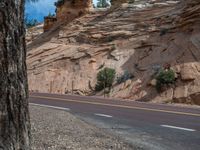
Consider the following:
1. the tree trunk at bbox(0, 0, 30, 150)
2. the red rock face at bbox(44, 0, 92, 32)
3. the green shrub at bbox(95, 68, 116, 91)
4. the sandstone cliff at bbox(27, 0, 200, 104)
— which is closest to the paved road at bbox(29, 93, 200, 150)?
the tree trunk at bbox(0, 0, 30, 150)

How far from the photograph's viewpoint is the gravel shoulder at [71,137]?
322 inches

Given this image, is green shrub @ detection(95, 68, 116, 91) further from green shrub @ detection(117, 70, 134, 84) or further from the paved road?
the paved road

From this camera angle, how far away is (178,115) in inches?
609

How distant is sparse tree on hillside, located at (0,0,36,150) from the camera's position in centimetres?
376

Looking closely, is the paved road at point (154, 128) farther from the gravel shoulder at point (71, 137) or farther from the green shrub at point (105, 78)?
the green shrub at point (105, 78)

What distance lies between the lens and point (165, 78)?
2733cm

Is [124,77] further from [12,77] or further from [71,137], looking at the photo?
[12,77]

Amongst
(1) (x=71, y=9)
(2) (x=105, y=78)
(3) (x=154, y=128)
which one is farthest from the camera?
(1) (x=71, y=9)

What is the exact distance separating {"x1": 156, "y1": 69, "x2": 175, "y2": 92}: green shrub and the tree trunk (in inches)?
934

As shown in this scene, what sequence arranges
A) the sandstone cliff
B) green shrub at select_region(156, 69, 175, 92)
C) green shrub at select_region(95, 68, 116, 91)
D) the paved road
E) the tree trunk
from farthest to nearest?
green shrub at select_region(95, 68, 116, 91)
the sandstone cliff
green shrub at select_region(156, 69, 175, 92)
the paved road
the tree trunk

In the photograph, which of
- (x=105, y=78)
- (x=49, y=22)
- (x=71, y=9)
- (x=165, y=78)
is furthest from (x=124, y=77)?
(x=49, y=22)

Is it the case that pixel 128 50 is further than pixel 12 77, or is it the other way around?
pixel 128 50

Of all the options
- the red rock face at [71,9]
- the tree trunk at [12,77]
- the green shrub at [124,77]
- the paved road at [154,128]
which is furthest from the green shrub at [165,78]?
the tree trunk at [12,77]

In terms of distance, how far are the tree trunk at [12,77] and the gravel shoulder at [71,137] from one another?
383cm
